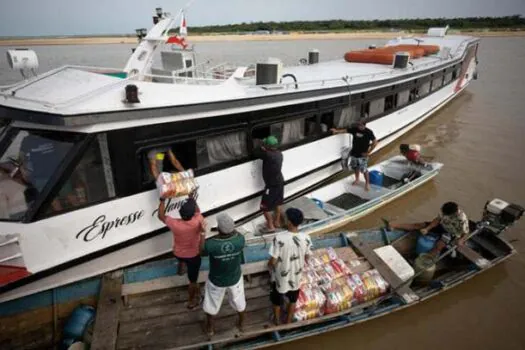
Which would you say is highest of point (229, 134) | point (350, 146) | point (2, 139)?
point (2, 139)

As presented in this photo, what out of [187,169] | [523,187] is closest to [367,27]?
[523,187]

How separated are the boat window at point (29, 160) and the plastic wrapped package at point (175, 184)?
3.54 ft

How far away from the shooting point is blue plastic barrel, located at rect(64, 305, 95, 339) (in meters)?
3.88

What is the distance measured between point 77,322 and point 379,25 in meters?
90.9

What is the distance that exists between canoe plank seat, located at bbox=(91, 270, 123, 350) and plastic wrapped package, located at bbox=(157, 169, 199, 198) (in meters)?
1.24

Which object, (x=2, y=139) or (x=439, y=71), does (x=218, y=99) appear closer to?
(x=2, y=139)

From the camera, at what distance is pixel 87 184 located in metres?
3.94

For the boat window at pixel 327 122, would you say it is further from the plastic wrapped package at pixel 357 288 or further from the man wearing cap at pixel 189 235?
the man wearing cap at pixel 189 235

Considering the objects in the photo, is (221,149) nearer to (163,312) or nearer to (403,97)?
(163,312)

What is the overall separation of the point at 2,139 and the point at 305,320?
4180 millimetres

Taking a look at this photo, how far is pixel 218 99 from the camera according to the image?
4906 millimetres

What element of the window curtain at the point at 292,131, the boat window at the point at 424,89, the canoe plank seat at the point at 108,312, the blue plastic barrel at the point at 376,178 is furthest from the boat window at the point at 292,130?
the boat window at the point at 424,89

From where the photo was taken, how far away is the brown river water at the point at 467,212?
4.57m

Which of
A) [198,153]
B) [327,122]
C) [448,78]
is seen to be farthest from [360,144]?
[448,78]
